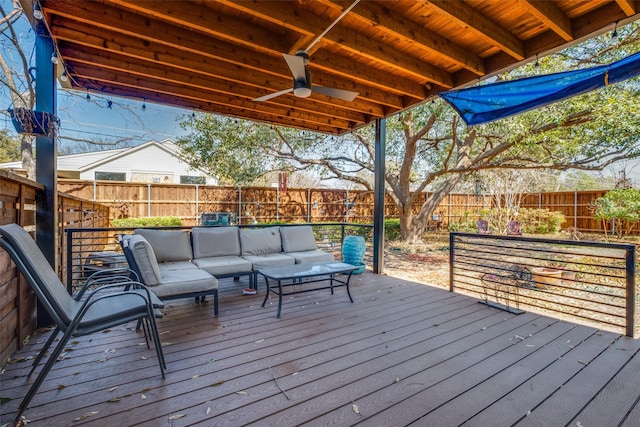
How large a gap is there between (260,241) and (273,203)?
6.12m

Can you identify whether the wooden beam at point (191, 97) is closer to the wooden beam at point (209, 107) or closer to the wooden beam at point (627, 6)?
the wooden beam at point (209, 107)

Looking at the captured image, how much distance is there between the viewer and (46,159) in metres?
2.75

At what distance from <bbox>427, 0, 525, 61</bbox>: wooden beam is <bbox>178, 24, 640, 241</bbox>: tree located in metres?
2.03

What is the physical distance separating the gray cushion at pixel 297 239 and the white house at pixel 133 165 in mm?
9106

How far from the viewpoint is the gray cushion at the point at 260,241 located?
14.6ft

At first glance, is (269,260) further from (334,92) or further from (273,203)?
(273,203)

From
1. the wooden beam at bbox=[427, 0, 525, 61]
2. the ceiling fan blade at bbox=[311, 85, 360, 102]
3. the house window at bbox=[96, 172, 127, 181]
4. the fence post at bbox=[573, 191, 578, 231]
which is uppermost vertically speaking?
the wooden beam at bbox=[427, 0, 525, 61]

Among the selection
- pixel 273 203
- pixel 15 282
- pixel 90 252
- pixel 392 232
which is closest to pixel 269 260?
pixel 90 252

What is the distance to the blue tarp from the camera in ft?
7.65

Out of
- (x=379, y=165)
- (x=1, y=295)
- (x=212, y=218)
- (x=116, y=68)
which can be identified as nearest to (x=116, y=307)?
(x=1, y=295)

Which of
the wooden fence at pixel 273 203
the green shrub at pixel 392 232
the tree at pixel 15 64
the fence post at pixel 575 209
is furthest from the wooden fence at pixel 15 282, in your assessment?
the fence post at pixel 575 209

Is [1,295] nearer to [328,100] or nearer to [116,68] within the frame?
[116,68]

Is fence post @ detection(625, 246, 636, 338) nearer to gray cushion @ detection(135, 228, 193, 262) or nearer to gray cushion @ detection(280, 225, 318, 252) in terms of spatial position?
gray cushion @ detection(280, 225, 318, 252)

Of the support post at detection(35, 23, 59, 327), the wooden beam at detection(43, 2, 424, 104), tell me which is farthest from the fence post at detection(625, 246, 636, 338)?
the support post at detection(35, 23, 59, 327)
